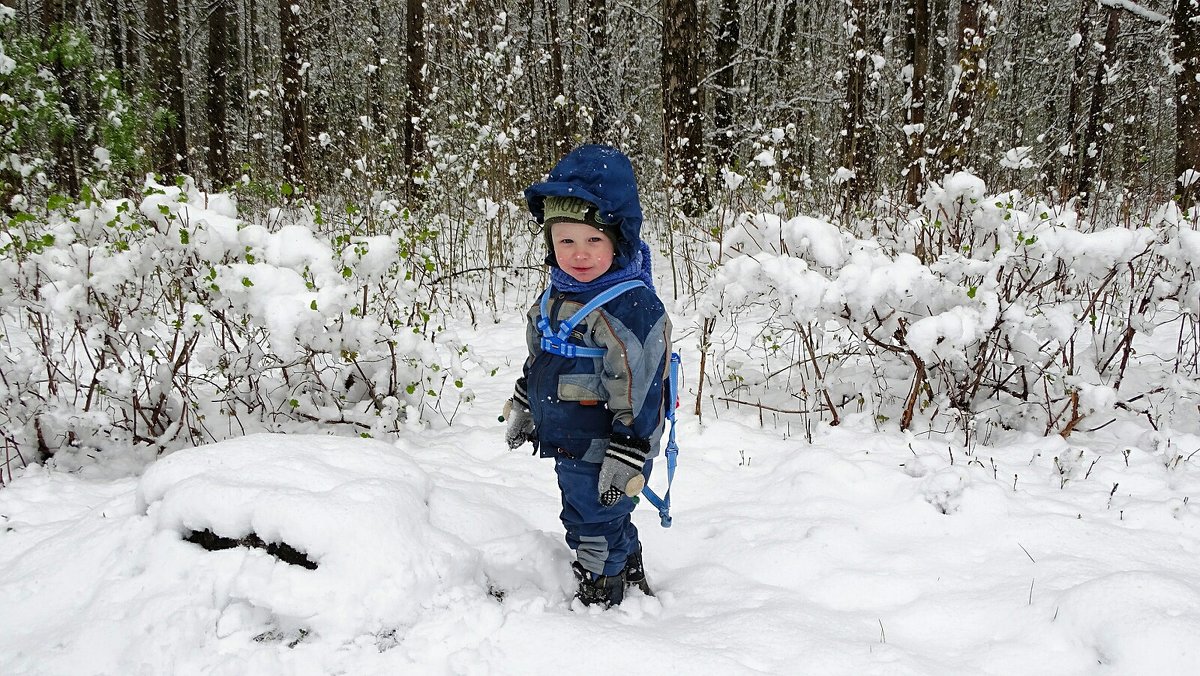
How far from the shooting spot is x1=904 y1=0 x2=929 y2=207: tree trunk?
586 centimetres

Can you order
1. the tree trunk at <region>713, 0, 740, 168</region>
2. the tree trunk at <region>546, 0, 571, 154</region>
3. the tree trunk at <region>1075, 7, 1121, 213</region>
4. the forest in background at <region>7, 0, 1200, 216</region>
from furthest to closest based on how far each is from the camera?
the tree trunk at <region>1075, 7, 1121, 213</region>
the tree trunk at <region>713, 0, 740, 168</region>
the tree trunk at <region>546, 0, 571, 154</region>
the forest in background at <region>7, 0, 1200, 216</region>

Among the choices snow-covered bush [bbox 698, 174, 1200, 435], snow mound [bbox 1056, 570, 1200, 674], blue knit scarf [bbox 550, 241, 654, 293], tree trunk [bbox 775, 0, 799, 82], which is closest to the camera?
snow mound [bbox 1056, 570, 1200, 674]

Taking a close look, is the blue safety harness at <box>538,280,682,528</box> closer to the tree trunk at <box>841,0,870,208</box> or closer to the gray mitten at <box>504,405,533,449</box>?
the gray mitten at <box>504,405,533,449</box>

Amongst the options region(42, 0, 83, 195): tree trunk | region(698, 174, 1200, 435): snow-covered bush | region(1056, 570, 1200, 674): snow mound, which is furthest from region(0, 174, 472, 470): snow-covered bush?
region(42, 0, 83, 195): tree trunk

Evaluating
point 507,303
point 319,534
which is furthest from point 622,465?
point 507,303

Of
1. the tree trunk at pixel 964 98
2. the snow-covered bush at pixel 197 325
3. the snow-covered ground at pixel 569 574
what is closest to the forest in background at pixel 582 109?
the tree trunk at pixel 964 98

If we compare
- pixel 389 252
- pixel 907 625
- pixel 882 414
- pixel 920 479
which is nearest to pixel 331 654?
pixel 907 625

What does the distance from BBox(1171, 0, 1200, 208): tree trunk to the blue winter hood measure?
7699mm

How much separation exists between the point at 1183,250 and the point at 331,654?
372cm

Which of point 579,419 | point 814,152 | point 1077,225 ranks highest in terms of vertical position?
point 814,152

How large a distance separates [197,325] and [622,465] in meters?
2.24

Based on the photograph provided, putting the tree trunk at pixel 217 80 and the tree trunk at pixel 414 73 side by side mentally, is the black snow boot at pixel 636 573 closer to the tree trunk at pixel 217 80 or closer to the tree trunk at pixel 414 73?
the tree trunk at pixel 414 73

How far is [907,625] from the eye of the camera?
1970 millimetres

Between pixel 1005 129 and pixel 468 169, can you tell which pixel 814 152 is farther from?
pixel 468 169
